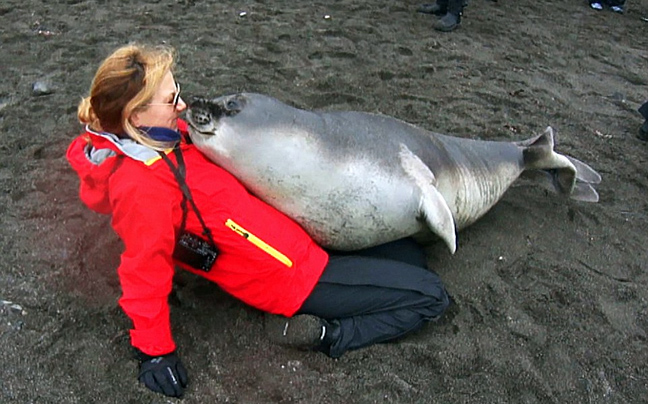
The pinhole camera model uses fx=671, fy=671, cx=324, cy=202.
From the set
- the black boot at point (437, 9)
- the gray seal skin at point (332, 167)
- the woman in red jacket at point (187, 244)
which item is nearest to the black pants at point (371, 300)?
the woman in red jacket at point (187, 244)

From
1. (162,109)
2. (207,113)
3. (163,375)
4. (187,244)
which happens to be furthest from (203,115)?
(163,375)

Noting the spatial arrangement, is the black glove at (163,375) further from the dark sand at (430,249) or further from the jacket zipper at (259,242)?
the jacket zipper at (259,242)

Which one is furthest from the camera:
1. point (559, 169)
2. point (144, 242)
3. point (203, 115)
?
point (559, 169)

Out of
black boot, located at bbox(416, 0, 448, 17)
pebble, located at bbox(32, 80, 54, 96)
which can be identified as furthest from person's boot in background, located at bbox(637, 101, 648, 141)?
pebble, located at bbox(32, 80, 54, 96)

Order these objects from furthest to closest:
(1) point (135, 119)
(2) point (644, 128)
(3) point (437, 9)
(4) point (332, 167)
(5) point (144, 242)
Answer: (3) point (437, 9) → (2) point (644, 128) → (4) point (332, 167) → (1) point (135, 119) → (5) point (144, 242)

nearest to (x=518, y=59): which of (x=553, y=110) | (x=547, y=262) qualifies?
(x=553, y=110)

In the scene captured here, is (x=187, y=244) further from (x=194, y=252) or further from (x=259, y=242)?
(x=259, y=242)

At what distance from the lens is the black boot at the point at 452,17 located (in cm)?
599

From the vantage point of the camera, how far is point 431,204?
2773mm

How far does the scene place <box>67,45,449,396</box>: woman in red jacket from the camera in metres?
2.28

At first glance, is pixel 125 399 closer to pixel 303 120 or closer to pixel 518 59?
pixel 303 120

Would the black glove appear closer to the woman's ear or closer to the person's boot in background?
the woman's ear

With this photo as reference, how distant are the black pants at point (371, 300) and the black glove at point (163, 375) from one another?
523 mm

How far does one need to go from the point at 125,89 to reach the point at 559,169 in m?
2.40
